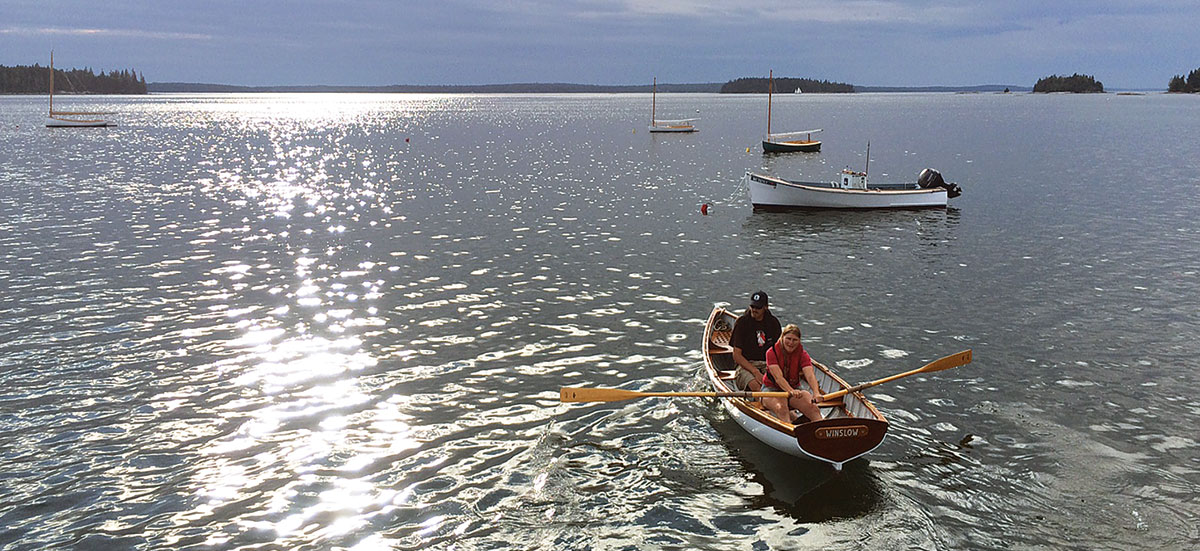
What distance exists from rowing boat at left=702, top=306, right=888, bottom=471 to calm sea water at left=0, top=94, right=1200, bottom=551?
558mm

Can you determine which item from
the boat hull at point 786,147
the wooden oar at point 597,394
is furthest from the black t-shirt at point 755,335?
the boat hull at point 786,147

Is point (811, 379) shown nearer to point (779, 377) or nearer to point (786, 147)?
point (779, 377)

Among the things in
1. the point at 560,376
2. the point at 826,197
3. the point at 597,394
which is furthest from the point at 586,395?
the point at 826,197

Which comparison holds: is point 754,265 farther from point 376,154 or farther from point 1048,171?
point 376,154

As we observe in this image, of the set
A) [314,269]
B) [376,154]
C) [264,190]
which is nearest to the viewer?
[314,269]

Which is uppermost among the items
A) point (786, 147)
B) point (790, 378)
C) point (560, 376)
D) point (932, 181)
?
point (786, 147)

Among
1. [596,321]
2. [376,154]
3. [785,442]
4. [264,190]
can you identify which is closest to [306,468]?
[785,442]

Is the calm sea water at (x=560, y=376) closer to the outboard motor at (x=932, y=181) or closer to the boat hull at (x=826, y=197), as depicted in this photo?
the boat hull at (x=826, y=197)

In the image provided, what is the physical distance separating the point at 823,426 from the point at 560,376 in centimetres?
706

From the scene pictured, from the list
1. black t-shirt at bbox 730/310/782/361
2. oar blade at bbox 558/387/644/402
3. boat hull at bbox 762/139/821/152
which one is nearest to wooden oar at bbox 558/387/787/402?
oar blade at bbox 558/387/644/402

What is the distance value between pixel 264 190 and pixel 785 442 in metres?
49.5

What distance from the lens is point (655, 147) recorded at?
10150 centimetres

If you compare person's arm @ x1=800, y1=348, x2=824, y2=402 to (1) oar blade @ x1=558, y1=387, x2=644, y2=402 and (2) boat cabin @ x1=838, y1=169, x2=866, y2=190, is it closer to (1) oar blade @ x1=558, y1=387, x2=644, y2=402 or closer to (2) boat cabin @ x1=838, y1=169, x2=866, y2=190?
(1) oar blade @ x1=558, y1=387, x2=644, y2=402

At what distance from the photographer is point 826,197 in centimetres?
4478
